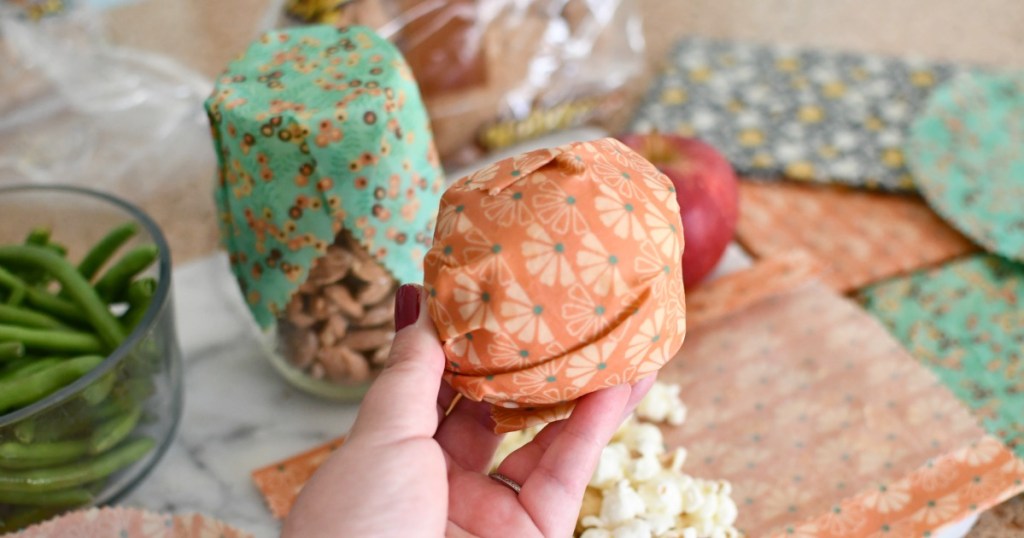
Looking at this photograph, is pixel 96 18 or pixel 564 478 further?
pixel 96 18

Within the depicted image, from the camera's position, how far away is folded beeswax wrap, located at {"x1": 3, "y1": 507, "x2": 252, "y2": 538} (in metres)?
0.55

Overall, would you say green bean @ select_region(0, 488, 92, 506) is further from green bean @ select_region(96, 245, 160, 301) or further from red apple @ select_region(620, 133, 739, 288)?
red apple @ select_region(620, 133, 739, 288)

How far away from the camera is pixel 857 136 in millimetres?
987

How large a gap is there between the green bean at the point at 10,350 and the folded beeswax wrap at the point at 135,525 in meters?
0.11

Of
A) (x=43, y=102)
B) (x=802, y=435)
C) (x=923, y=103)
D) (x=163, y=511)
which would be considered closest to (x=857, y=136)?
(x=923, y=103)

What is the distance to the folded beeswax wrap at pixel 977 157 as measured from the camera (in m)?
0.85

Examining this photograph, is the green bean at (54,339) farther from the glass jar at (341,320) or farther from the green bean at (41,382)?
the glass jar at (341,320)

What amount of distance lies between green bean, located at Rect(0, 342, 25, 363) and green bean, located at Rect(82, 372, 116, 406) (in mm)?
54

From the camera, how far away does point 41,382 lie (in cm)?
54

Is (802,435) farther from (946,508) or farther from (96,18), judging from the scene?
(96,18)

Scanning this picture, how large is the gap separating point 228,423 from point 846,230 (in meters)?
0.62

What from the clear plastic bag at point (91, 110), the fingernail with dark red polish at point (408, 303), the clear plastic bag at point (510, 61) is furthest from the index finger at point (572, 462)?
the clear plastic bag at point (91, 110)

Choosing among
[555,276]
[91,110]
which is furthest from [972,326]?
[91,110]

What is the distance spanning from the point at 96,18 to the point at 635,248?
108 cm
